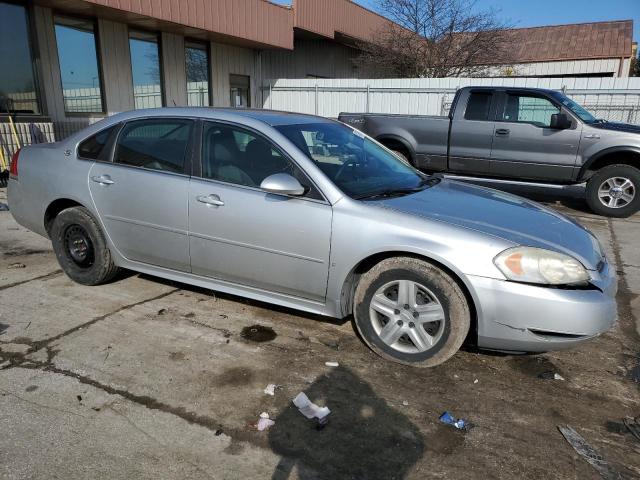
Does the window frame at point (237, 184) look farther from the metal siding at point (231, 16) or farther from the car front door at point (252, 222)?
the metal siding at point (231, 16)

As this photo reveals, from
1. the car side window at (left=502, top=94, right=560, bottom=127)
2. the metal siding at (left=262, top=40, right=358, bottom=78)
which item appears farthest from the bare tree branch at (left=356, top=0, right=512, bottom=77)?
the car side window at (left=502, top=94, right=560, bottom=127)

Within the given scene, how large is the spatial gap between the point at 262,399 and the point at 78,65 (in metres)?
10.6

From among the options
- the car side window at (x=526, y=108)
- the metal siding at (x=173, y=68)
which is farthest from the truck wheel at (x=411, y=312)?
the metal siding at (x=173, y=68)

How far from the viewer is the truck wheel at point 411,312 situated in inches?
→ 120

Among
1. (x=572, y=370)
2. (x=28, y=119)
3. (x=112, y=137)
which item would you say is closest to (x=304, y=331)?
(x=572, y=370)

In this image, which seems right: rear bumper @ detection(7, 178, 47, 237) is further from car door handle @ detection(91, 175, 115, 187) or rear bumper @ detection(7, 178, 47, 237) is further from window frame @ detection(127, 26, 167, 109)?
window frame @ detection(127, 26, 167, 109)

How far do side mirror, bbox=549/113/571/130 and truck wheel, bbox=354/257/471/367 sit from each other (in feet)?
20.3

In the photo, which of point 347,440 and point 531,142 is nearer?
point 347,440

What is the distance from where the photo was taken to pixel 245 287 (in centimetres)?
371

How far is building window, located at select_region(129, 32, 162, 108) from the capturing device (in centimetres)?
1234

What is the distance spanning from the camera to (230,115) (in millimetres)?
3777

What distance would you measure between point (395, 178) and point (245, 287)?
145cm

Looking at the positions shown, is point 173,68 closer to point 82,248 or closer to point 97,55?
point 97,55

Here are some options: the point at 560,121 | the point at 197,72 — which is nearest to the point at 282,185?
the point at 560,121
